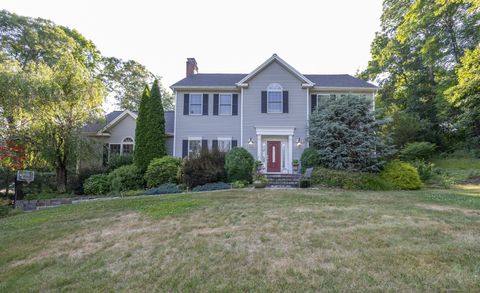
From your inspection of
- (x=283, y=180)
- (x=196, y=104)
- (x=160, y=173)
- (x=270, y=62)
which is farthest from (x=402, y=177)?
(x=196, y=104)

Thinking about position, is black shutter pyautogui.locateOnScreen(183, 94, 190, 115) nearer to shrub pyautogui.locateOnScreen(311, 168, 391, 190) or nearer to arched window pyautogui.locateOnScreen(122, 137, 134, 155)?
arched window pyautogui.locateOnScreen(122, 137, 134, 155)

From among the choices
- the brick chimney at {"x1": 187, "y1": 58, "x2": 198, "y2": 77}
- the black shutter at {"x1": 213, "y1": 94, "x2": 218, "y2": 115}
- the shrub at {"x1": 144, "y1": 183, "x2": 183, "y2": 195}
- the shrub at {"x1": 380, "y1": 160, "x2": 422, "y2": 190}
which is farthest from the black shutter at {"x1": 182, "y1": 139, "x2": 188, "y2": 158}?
the shrub at {"x1": 380, "y1": 160, "x2": 422, "y2": 190}

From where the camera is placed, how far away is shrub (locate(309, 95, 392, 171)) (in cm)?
1293

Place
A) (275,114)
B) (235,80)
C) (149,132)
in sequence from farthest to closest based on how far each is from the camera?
(235,80) → (275,114) → (149,132)

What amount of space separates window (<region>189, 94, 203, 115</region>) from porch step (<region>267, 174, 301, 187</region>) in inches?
236

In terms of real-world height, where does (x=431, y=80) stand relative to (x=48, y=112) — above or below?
above

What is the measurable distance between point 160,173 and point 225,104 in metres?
5.83

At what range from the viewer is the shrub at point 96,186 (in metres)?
13.5

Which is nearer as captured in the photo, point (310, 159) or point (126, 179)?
point (310, 159)

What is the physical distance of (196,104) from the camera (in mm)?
16438

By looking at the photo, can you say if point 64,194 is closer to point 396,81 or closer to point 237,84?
point 237,84

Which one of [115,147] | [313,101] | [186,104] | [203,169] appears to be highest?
[313,101]

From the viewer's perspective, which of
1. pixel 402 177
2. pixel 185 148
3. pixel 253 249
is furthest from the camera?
pixel 185 148

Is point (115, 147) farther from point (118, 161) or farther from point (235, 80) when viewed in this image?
point (235, 80)
